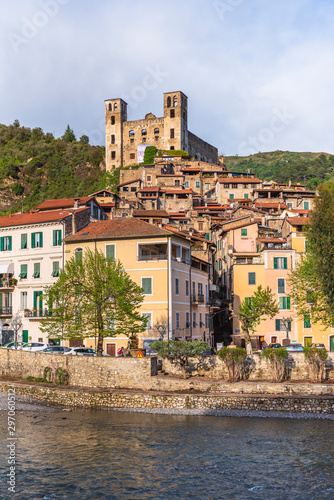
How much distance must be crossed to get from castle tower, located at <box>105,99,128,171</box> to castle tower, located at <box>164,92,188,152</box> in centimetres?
1074

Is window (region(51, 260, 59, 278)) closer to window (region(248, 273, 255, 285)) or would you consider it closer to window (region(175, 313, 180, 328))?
window (region(175, 313, 180, 328))

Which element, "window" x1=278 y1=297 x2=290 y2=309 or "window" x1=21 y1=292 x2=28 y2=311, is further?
"window" x1=278 y1=297 x2=290 y2=309

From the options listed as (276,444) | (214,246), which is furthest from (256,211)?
(276,444)

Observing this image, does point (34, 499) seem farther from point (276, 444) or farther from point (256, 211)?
point (256, 211)

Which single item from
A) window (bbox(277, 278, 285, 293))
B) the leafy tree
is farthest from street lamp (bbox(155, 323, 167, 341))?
window (bbox(277, 278, 285, 293))

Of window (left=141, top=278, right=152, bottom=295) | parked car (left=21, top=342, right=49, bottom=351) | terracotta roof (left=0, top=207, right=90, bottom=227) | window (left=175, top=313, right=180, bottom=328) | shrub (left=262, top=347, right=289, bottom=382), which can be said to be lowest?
shrub (left=262, top=347, right=289, bottom=382)

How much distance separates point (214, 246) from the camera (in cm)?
7275

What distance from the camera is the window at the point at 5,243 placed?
5297 cm

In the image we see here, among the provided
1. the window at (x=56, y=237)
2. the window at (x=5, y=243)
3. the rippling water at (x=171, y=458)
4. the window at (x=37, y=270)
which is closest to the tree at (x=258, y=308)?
the window at (x=56, y=237)

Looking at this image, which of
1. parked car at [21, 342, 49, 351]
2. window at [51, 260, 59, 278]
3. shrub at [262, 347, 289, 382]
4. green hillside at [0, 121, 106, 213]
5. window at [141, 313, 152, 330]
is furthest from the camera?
green hillside at [0, 121, 106, 213]

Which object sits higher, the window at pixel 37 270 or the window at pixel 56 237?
the window at pixel 56 237

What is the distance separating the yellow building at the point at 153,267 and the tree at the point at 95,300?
228 cm

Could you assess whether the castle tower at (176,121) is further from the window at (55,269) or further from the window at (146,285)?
the window at (146,285)

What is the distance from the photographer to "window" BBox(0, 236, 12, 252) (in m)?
53.0
